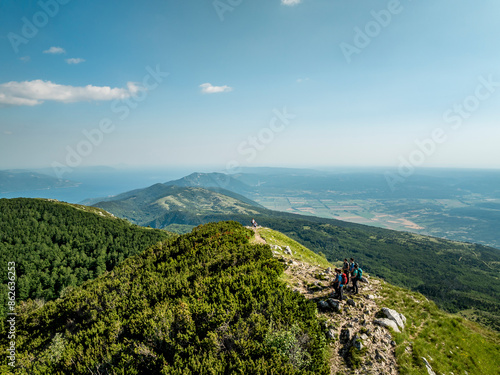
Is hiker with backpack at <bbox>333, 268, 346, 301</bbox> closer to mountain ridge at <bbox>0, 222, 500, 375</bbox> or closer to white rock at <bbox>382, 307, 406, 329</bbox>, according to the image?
mountain ridge at <bbox>0, 222, 500, 375</bbox>

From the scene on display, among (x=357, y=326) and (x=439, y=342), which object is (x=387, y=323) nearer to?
(x=357, y=326)

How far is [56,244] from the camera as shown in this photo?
302ft

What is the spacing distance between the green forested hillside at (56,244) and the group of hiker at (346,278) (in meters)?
83.2

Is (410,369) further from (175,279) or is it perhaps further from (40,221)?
(40,221)

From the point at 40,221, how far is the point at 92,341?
126m

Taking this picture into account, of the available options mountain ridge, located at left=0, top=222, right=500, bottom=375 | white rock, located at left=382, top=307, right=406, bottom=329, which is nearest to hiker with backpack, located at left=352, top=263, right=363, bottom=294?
mountain ridge, located at left=0, top=222, right=500, bottom=375

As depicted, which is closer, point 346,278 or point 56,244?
point 346,278

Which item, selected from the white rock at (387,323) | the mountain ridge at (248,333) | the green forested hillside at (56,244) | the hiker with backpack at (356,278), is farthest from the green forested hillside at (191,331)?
the green forested hillside at (56,244)

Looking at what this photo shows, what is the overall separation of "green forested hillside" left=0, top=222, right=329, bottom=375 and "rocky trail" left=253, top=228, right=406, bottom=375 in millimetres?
1559

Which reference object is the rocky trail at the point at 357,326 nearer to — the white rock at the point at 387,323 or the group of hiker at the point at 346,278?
the white rock at the point at 387,323

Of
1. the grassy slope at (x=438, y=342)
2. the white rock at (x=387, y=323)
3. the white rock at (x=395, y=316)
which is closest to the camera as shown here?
the grassy slope at (x=438, y=342)

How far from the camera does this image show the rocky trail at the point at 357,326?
12.5 meters

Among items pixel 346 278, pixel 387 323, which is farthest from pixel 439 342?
pixel 346 278

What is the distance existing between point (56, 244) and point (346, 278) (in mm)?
119390
